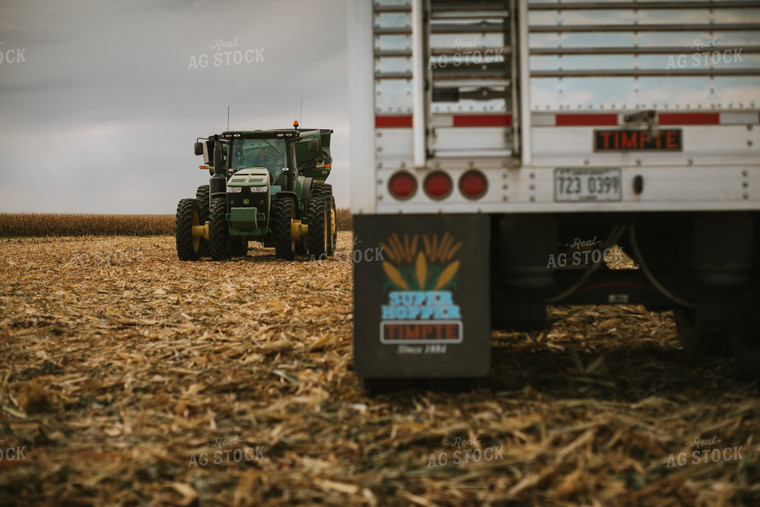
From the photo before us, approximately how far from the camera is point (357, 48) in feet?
10.3

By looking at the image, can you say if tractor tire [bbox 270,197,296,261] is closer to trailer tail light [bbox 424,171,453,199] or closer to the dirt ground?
the dirt ground

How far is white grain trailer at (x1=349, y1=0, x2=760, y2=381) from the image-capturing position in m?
3.14

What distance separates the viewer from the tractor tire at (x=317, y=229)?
13445 millimetres

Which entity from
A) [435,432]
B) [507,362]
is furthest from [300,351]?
[435,432]

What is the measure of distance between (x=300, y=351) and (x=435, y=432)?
1.93 meters

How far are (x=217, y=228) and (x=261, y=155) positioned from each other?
2278 mm

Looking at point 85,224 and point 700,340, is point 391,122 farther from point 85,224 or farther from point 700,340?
point 85,224

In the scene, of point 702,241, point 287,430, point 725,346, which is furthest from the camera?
point 725,346

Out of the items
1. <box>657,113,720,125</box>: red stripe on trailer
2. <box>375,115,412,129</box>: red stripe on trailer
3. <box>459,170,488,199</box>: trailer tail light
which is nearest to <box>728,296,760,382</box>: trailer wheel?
<box>657,113,720,125</box>: red stripe on trailer

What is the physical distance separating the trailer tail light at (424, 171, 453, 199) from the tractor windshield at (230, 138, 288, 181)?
11700 millimetres

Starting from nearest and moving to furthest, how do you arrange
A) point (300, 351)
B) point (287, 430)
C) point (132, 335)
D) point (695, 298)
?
point (287, 430), point (695, 298), point (300, 351), point (132, 335)

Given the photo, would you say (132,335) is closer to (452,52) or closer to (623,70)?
(452,52)

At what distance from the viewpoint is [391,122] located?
315 cm

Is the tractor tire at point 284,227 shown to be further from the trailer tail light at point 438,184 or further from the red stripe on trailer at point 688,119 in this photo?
the red stripe on trailer at point 688,119
